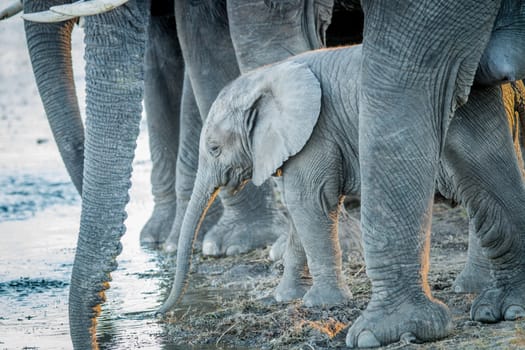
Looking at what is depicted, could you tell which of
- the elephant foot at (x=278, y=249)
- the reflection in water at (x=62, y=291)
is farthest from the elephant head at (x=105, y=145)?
the elephant foot at (x=278, y=249)

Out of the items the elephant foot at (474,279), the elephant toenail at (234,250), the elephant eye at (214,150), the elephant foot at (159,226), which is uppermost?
the elephant eye at (214,150)

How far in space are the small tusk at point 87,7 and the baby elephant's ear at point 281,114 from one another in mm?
802

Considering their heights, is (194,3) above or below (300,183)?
above

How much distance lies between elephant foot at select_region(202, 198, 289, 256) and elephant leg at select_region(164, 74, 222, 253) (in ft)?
0.68

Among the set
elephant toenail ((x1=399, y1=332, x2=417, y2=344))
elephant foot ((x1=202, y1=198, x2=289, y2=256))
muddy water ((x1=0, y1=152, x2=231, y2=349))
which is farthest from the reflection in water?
elephant toenail ((x1=399, y1=332, x2=417, y2=344))

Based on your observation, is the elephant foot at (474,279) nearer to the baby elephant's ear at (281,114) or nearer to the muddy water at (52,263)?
the baby elephant's ear at (281,114)

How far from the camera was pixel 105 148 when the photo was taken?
5047 mm

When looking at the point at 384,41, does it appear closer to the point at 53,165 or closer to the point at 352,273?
the point at 352,273

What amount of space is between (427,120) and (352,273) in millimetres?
1967

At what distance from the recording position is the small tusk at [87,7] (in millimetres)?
4965

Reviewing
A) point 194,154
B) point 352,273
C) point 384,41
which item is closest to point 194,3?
point 194,154

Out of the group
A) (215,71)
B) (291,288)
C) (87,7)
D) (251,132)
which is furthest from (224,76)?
(87,7)

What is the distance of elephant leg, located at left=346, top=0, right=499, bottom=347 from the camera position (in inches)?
178

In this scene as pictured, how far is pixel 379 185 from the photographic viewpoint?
4.66m
